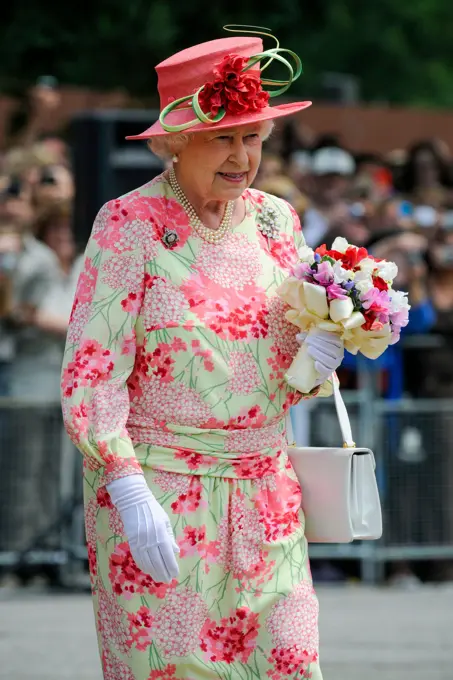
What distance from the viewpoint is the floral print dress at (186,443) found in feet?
14.6

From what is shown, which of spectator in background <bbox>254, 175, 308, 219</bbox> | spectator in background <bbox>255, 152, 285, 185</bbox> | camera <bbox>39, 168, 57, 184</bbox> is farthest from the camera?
spectator in background <bbox>255, 152, 285, 185</bbox>

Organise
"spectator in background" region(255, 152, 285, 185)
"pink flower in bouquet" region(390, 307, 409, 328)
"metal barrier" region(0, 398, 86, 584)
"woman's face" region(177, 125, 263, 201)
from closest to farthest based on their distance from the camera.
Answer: "woman's face" region(177, 125, 263, 201) < "pink flower in bouquet" region(390, 307, 409, 328) < "metal barrier" region(0, 398, 86, 584) < "spectator in background" region(255, 152, 285, 185)

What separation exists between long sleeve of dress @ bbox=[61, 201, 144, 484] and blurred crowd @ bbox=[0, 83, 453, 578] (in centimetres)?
433

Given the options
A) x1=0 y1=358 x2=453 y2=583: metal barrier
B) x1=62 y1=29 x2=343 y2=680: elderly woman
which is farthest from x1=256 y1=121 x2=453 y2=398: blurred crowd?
x1=62 y1=29 x2=343 y2=680: elderly woman

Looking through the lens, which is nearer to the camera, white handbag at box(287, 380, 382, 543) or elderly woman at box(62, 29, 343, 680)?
elderly woman at box(62, 29, 343, 680)

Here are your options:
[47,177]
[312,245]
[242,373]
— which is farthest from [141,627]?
[47,177]

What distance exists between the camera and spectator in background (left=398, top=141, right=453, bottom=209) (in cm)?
1215

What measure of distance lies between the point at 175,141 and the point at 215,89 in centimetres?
19

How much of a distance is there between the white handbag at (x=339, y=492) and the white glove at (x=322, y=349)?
224mm

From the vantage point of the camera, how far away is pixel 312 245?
9727 millimetres

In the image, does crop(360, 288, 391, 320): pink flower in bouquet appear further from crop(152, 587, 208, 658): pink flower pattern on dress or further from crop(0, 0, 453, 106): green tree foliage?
crop(0, 0, 453, 106): green tree foliage

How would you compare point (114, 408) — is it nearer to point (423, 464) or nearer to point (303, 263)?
point (303, 263)

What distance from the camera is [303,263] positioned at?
4.62 metres

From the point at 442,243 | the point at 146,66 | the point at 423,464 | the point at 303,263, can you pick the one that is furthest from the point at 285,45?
the point at 303,263
